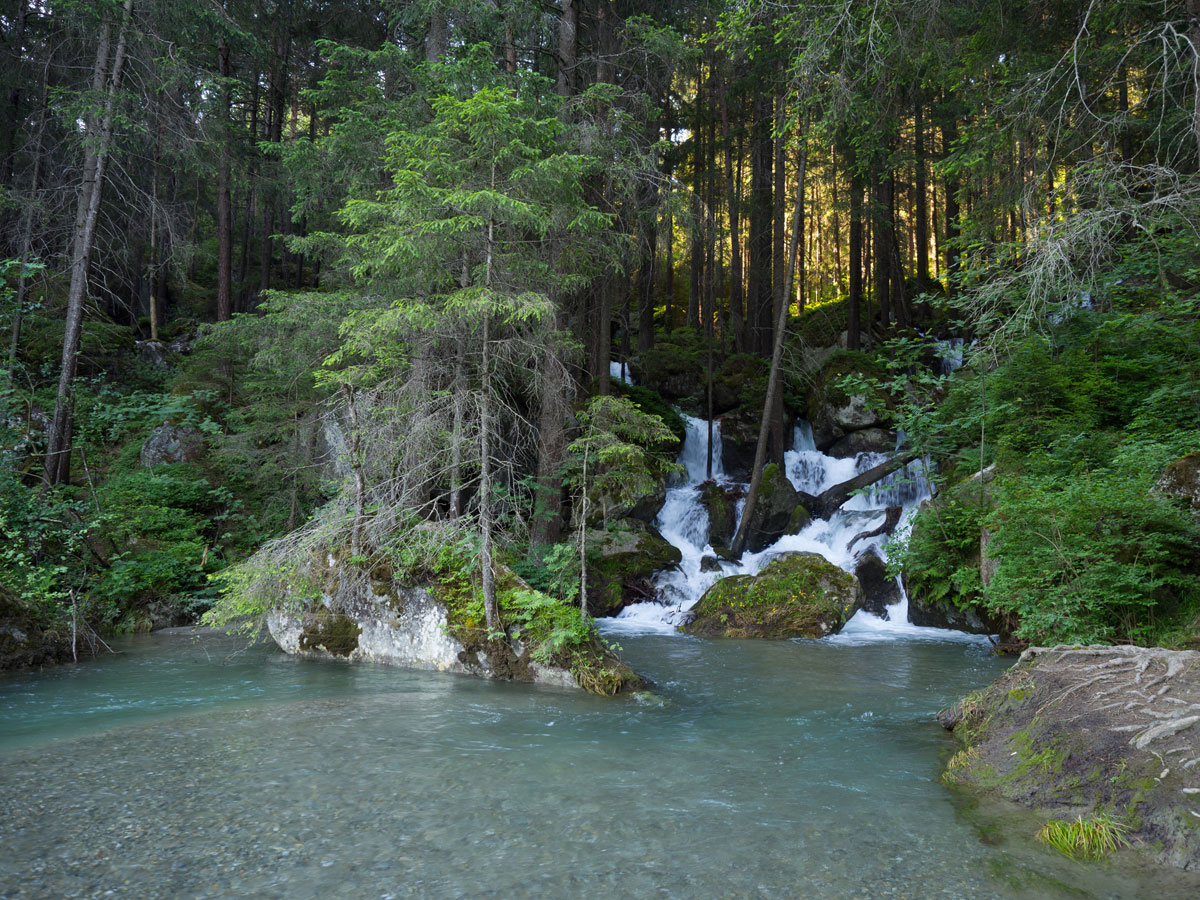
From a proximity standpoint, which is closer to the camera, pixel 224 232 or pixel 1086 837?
pixel 1086 837

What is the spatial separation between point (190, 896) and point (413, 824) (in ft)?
4.11

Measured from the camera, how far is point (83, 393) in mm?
15961

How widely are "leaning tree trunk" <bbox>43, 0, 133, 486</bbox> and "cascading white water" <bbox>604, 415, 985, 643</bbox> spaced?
10.2 meters

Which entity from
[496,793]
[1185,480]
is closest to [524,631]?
[496,793]

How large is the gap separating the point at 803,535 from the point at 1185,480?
28.0ft

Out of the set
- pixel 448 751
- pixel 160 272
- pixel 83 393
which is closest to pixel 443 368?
pixel 448 751

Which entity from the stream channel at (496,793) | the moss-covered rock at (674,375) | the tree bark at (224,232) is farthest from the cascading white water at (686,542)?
the tree bark at (224,232)

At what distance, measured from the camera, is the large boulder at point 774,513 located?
16094 mm

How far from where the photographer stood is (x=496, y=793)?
4891 millimetres

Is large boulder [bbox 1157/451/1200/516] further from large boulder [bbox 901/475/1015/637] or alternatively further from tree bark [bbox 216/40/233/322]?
tree bark [bbox 216/40/233/322]

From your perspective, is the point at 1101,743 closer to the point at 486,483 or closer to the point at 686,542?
the point at 486,483

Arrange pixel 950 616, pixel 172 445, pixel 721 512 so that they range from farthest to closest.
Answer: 1. pixel 721 512
2. pixel 172 445
3. pixel 950 616

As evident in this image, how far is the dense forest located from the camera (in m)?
8.11

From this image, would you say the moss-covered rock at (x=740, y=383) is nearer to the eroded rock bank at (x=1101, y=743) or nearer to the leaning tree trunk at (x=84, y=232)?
the eroded rock bank at (x=1101, y=743)
